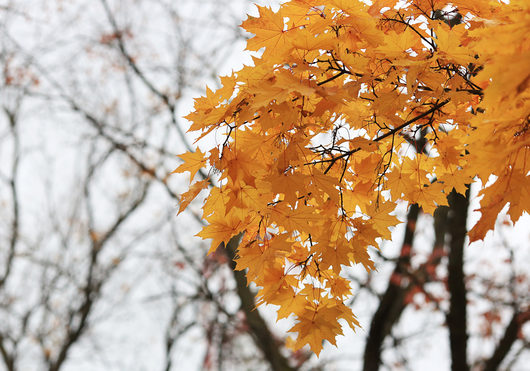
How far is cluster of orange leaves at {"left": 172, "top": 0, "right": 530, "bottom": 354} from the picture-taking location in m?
1.01

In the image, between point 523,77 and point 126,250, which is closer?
point 523,77

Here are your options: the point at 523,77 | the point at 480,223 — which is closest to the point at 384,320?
the point at 480,223

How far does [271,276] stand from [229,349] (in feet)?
28.6

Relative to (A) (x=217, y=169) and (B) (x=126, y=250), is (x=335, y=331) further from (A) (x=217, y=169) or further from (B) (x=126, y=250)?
(B) (x=126, y=250)

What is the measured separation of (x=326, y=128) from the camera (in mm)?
1331

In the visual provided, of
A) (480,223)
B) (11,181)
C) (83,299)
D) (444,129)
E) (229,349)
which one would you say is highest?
(11,181)

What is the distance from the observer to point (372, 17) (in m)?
1.16

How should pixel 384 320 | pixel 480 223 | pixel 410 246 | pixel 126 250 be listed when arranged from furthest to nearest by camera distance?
pixel 126 250
pixel 410 246
pixel 384 320
pixel 480 223

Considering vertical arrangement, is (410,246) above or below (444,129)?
above

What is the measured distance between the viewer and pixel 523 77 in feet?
2.25

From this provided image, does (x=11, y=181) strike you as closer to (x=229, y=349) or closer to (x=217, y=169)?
(x=229, y=349)

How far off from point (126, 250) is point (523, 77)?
25.0 ft

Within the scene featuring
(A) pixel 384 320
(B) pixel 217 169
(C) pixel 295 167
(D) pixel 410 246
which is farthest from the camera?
(D) pixel 410 246

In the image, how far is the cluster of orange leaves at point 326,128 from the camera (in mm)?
1013
